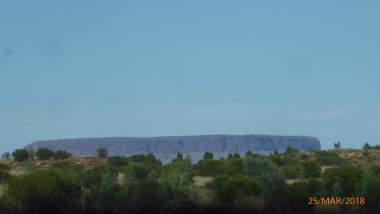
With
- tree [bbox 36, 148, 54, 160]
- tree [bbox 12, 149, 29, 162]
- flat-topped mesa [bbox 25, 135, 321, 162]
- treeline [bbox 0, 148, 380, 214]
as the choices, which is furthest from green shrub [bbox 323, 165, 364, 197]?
flat-topped mesa [bbox 25, 135, 321, 162]

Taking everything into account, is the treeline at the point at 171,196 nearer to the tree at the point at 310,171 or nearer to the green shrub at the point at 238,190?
the green shrub at the point at 238,190

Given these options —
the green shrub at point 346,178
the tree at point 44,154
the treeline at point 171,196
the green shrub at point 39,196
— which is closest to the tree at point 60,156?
the tree at point 44,154

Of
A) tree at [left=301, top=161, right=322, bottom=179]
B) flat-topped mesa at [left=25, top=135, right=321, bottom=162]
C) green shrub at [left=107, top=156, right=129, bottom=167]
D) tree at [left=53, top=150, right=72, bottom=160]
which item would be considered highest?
flat-topped mesa at [left=25, top=135, right=321, bottom=162]

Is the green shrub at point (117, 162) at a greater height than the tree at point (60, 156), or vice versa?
the tree at point (60, 156)

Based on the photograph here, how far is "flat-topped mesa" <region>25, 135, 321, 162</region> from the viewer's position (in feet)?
600

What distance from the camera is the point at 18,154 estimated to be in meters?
78.7

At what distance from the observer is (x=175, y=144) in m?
189

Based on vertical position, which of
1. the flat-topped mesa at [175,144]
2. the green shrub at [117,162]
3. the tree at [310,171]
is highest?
the flat-topped mesa at [175,144]

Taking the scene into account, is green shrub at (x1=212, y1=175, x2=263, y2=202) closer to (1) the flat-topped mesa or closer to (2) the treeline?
(2) the treeline

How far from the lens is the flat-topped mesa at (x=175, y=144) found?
182875 mm

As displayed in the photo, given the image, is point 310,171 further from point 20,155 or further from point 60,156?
point 20,155

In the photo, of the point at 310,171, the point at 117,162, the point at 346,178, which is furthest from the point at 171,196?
the point at 117,162

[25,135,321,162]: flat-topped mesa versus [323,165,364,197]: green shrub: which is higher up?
[25,135,321,162]: flat-topped mesa

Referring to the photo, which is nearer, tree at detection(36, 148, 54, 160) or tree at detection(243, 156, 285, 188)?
tree at detection(243, 156, 285, 188)
